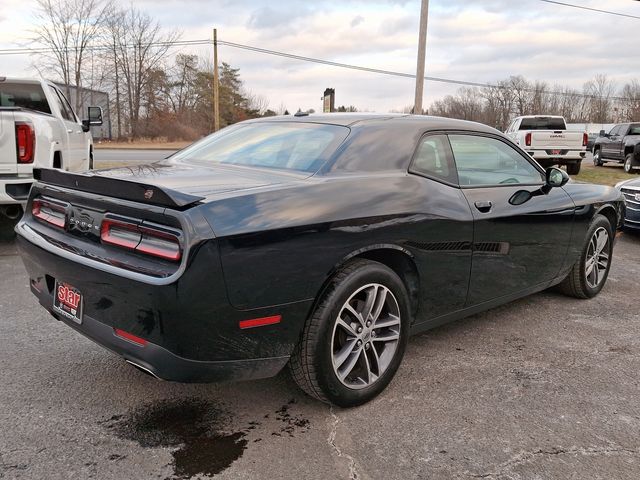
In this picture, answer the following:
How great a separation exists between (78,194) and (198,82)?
57643mm

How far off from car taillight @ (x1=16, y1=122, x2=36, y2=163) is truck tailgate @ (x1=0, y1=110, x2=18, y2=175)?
0.05 metres

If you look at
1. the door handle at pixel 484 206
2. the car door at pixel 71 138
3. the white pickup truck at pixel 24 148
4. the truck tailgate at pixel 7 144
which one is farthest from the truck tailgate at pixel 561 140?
the truck tailgate at pixel 7 144

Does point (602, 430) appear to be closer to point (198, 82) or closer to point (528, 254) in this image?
point (528, 254)

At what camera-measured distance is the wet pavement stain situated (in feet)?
7.66

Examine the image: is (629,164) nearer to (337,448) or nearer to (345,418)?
(345,418)

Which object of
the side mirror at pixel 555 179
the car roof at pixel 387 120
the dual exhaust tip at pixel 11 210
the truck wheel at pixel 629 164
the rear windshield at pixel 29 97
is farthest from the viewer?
the truck wheel at pixel 629 164

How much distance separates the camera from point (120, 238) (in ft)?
8.09

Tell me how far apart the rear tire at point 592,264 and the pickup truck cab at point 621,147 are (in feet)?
46.2

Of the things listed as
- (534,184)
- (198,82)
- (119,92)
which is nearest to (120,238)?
(534,184)

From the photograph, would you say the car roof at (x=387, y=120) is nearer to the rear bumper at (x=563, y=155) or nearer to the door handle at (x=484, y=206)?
the door handle at (x=484, y=206)

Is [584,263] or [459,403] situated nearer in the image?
[459,403]

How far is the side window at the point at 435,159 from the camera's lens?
3.27 meters

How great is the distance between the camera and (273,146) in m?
3.39

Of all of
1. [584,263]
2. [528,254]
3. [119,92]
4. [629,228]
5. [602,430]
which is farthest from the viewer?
[119,92]
